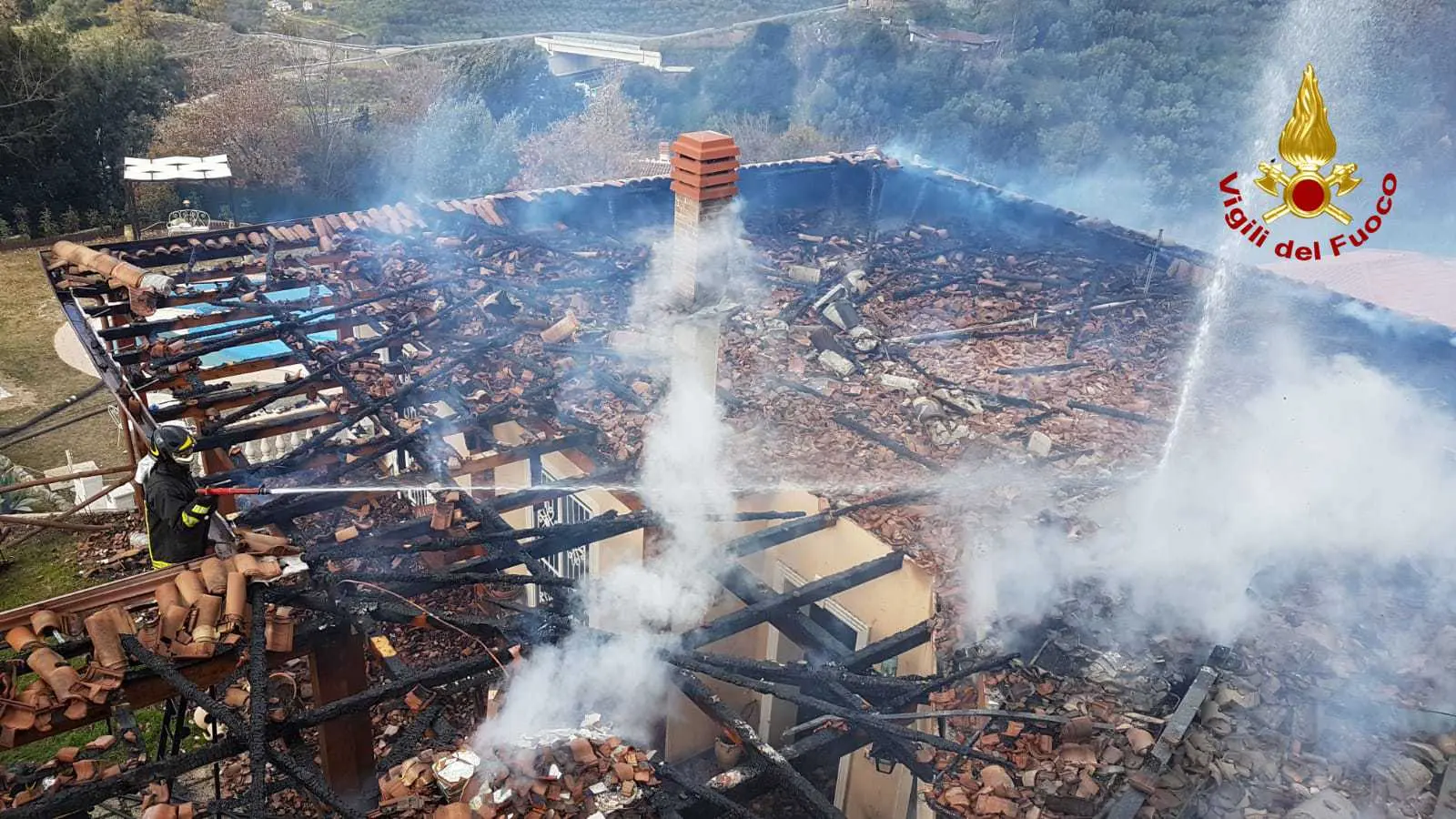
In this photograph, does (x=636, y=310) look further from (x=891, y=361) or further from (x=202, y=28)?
(x=202, y=28)

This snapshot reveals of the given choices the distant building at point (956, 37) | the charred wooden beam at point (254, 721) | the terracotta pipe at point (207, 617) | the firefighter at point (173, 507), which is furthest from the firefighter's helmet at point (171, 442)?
the distant building at point (956, 37)

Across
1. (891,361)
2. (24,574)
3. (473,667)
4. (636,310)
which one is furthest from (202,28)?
(473,667)

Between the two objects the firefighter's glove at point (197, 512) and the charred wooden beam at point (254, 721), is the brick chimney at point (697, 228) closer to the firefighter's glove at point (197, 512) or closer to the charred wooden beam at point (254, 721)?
the firefighter's glove at point (197, 512)

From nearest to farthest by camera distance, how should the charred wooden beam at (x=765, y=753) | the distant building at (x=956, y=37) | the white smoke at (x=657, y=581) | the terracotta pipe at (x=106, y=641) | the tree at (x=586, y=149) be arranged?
1. the charred wooden beam at (x=765, y=753)
2. the terracotta pipe at (x=106, y=641)
3. the white smoke at (x=657, y=581)
4. the tree at (x=586, y=149)
5. the distant building at (x=956, y=37)

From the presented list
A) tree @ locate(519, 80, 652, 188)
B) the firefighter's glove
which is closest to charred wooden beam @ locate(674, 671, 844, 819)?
the firefighter's glove

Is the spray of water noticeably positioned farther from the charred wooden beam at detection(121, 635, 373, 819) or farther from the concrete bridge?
the charred wooden beam at detection(121, 635, 373, 819)
